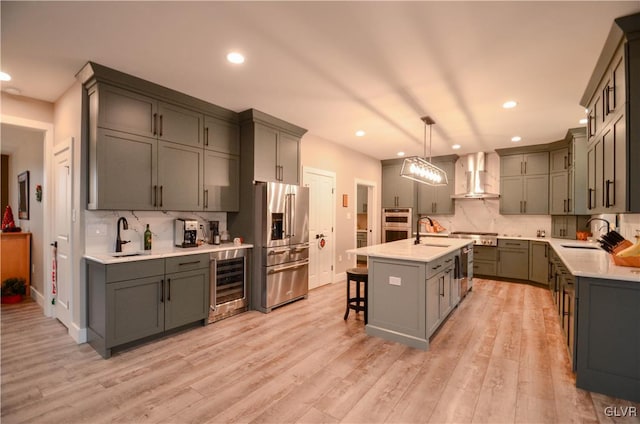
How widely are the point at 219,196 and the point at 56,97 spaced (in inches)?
82.5

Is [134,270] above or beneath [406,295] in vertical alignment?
→ above

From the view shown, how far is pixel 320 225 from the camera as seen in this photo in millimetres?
5484

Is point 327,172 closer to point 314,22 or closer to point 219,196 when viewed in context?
point 219,196

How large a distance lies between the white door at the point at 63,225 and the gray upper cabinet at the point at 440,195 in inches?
251

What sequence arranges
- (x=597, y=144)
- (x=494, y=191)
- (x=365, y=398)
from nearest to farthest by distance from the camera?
(x=365, y=398) → (x=597, y=144) → (x=494, y=191)

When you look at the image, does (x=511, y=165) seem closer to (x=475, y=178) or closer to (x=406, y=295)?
(x=475, y=178)

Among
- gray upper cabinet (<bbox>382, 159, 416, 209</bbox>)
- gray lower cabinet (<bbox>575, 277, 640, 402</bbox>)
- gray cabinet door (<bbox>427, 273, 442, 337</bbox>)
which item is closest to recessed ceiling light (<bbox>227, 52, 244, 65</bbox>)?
gray cabinet door (<bbox>427, 273, 442, 337</bbox>)

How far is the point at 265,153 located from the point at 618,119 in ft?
11.7

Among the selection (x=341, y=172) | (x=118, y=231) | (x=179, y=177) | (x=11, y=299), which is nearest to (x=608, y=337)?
(x=179, y=177)

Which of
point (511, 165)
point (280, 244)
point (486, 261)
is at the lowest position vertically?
point (486, 261)

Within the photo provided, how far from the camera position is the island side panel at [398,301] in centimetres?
299

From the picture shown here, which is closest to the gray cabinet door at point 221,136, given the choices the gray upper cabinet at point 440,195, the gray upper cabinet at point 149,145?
the gray upper cabinet at point 149,145

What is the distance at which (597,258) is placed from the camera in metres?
3.00

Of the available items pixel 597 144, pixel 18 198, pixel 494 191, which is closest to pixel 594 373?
pixel 597 144
